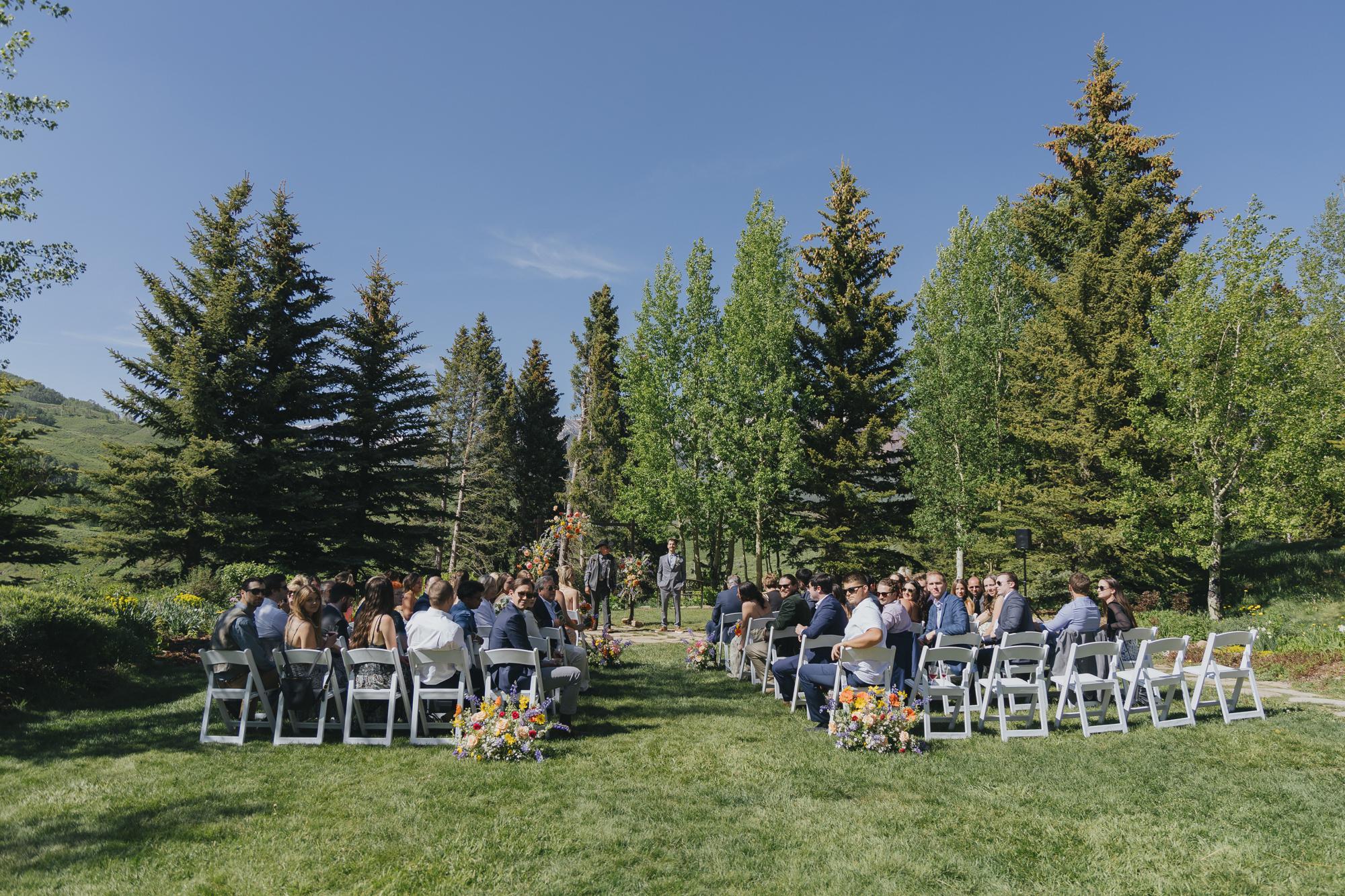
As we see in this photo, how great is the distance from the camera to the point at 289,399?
22594 millimetres

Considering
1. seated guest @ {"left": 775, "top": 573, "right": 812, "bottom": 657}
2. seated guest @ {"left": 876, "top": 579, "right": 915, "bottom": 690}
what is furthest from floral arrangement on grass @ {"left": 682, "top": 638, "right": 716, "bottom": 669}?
seated guest @ {"left": 876, "top": 579, "right": 915, "bottom": 690}

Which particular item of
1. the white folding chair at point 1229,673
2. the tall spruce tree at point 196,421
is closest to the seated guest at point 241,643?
the white folding chair at point 1229,673

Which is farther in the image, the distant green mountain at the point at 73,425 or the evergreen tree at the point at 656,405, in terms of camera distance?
the distant green mountain at the point at 73,425

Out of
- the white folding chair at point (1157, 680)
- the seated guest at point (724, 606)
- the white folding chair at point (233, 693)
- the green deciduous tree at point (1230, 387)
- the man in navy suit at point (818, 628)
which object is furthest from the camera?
the green deciduous tree at point (1230, 387)

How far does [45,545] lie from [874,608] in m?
23.2

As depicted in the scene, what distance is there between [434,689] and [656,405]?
20569 millimetres

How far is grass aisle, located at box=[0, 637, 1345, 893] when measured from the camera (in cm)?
403

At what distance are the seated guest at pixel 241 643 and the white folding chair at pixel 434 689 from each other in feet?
4.39

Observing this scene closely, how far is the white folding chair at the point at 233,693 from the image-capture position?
256 inches

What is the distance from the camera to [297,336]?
911 inches

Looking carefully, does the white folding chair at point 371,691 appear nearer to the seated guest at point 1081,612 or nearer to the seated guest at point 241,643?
the seated guest at point 241,643

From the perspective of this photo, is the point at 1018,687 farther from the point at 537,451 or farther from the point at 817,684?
the point at 537,451

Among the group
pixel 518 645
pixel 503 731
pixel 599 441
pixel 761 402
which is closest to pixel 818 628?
pixel 518 645

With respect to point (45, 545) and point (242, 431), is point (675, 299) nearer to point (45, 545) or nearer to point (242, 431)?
point (242, 431)
